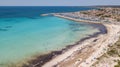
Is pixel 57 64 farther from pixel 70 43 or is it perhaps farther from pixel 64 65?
pixel 70 43

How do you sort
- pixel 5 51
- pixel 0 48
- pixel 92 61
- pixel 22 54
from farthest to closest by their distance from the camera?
pixel 0 48, pixel 5 51, pixel 22 54, pixel 92 61

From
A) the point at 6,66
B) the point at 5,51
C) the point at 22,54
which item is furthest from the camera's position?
the point at 5,51

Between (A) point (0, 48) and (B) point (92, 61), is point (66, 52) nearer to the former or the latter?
(B) point (92, 61)

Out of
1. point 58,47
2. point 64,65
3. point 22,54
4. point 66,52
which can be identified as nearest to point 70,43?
point 58,47

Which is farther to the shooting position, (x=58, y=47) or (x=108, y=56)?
(x=58, y=47)

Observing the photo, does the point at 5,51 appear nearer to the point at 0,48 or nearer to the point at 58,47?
the point at 0,48

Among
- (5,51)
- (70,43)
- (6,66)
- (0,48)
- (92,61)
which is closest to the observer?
(92,61)

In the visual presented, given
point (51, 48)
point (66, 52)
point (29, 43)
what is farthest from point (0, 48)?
point (66, 52)

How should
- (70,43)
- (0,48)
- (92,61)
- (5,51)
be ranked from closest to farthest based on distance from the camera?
(92,61)
(5,51)
(0,48)
(70,43)

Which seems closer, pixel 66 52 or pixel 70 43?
pixel 66 52
